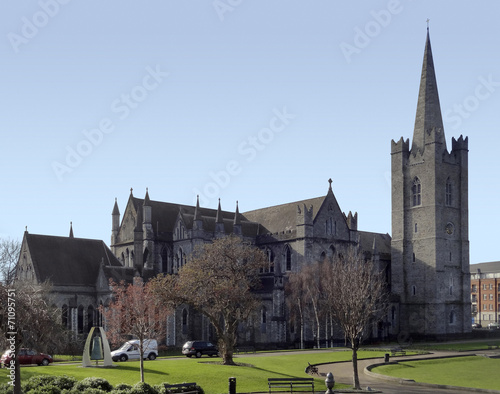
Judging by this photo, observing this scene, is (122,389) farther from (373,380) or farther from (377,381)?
(373,380)

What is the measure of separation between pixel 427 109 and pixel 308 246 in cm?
2963

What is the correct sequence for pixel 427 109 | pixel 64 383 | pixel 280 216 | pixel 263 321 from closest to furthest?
pixel 64 383 → pixel 263 321 → pixel 280 216 → pixel 427 109

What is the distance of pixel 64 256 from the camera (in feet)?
259

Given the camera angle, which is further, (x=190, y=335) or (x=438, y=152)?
(x=438, y=152)

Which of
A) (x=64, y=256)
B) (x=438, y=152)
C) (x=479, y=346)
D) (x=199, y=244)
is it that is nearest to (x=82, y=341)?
(x=64, y=256)

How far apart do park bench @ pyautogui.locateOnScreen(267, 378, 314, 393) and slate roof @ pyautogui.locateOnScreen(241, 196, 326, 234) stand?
1884 inches

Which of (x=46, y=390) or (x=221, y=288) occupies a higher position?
(x=221, y=288)

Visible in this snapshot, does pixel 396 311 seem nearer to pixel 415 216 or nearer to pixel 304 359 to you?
pixel 415 216

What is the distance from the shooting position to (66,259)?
259ft

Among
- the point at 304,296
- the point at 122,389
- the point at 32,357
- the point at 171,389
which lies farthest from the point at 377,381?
the point at 304,296

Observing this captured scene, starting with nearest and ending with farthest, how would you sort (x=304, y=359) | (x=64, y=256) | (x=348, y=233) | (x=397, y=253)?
1. (x=304, y=359)
2. (x=64, y=256)
3. (x=348, y=233)
4. (x=397, y=253)

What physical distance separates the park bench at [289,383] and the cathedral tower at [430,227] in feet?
184

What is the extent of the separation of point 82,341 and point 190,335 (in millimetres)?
12734

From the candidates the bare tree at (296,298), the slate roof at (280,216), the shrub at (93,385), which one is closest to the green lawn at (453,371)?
the bare tree at (296,298)
